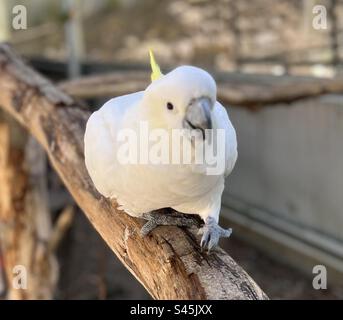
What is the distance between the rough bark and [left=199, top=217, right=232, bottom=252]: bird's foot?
901mm

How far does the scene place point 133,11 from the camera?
15.5 ft

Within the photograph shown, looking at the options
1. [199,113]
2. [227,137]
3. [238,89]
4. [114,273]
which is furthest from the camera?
[114,273]

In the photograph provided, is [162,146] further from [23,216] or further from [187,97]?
[23,216]

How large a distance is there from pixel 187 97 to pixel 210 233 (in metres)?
0.26

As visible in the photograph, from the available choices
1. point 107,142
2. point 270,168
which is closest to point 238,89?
point 270,168

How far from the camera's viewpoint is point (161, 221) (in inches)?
35.9

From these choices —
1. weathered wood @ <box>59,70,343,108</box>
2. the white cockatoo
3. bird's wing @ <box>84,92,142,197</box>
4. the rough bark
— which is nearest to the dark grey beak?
the white cockatoo

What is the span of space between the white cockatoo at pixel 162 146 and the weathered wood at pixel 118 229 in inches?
1.3

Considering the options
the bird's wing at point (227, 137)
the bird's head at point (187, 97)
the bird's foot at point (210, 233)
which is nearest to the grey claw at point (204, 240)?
the bird's foot at point (210, 233)

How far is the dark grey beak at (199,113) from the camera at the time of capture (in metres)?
0.69

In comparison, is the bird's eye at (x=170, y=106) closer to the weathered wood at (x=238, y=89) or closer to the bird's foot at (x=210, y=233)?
the bird's foot at (x=210, y=233)

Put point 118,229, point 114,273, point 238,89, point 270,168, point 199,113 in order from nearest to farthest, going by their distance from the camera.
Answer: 1. point 199,113
2. point 118,229
3. point 238,89
4. point 270,168
5. point 114,273
